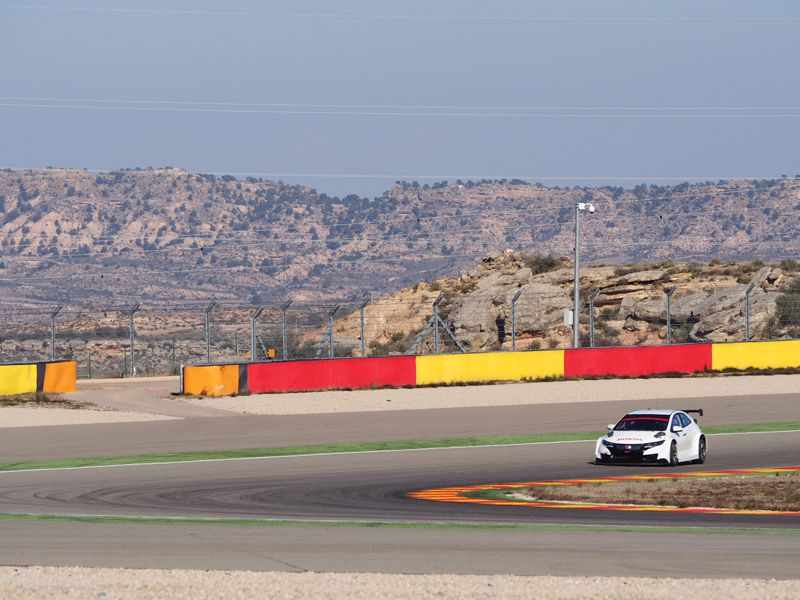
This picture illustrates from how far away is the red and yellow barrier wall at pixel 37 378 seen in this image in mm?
39000

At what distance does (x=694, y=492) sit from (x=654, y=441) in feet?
15.3

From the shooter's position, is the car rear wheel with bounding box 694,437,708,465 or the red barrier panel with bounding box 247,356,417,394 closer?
the car rear wheel with bounding box 694,437,708,465

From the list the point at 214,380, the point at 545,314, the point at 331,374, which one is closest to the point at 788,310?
the point at 545,314

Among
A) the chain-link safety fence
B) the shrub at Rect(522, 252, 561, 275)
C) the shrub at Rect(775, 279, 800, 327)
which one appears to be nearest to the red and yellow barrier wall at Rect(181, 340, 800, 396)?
the shrub at Rect(775, 279, 800, 327)

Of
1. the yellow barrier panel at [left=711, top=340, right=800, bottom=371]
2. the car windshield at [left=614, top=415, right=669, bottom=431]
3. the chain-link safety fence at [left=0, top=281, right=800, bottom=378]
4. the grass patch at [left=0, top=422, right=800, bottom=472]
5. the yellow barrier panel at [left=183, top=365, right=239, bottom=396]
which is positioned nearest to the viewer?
the grass patch at [left=0, top=422, right=800, bottom=472]

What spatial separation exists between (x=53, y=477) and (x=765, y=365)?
3016 centimetres

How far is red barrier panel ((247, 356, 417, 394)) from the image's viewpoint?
40.5 m

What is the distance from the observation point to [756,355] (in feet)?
Result: 154

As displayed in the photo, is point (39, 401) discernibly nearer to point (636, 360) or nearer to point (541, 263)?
point (636, 360)

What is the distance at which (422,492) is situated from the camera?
70.6 ft

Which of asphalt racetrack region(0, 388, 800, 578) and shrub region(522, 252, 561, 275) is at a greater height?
shrub region(522, 252, 561, 275)

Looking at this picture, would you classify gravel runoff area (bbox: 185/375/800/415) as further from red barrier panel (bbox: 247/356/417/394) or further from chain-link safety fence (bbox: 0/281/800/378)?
chain-link safety fence (bbox: 0/281/800/378)

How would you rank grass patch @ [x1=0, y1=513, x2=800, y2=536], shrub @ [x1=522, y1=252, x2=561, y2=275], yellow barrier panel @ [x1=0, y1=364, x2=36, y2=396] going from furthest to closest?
shrub @ [x1=522, y1=252, x2=561, y2=275], yellow barrier panel @ [x1=0, y1=364, x2=36, y2=396], grass patch @ [x1=0, y1=513, x2=800, y2=536]

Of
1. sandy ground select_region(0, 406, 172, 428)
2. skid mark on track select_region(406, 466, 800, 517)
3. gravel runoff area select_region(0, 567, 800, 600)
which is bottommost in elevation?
gravel runoff area select_region(0, 567, 800, 600)
